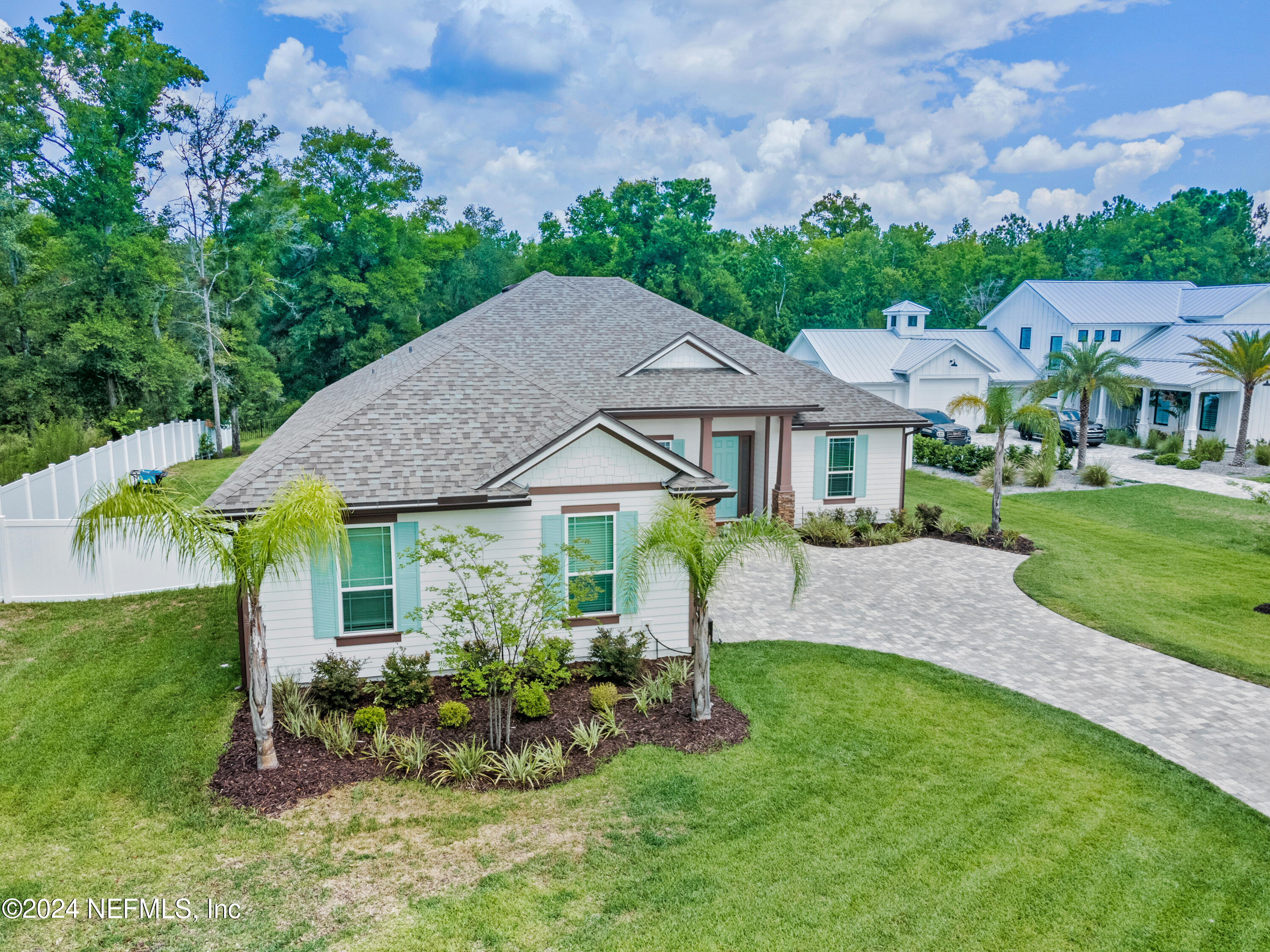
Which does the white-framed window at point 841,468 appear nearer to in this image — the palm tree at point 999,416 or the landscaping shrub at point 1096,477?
the palm tree at point 999,416

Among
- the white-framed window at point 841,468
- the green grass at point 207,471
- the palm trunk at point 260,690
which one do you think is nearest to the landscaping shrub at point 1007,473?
the white-framed window at point 841,468

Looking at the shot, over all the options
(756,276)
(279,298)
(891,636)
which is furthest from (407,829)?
(756,276)

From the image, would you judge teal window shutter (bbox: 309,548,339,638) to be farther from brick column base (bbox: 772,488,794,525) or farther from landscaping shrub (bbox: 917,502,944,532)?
landscaping shrub (bbox: 917,502,944,532)

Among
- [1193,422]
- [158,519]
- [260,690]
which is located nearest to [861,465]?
[260,690]

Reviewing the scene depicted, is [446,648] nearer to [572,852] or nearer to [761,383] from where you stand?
[572,852]

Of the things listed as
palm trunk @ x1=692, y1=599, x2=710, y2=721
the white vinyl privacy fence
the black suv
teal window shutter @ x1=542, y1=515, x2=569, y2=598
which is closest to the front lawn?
palm trunk @ x1=692, y1=599, x2=710, y2=721
